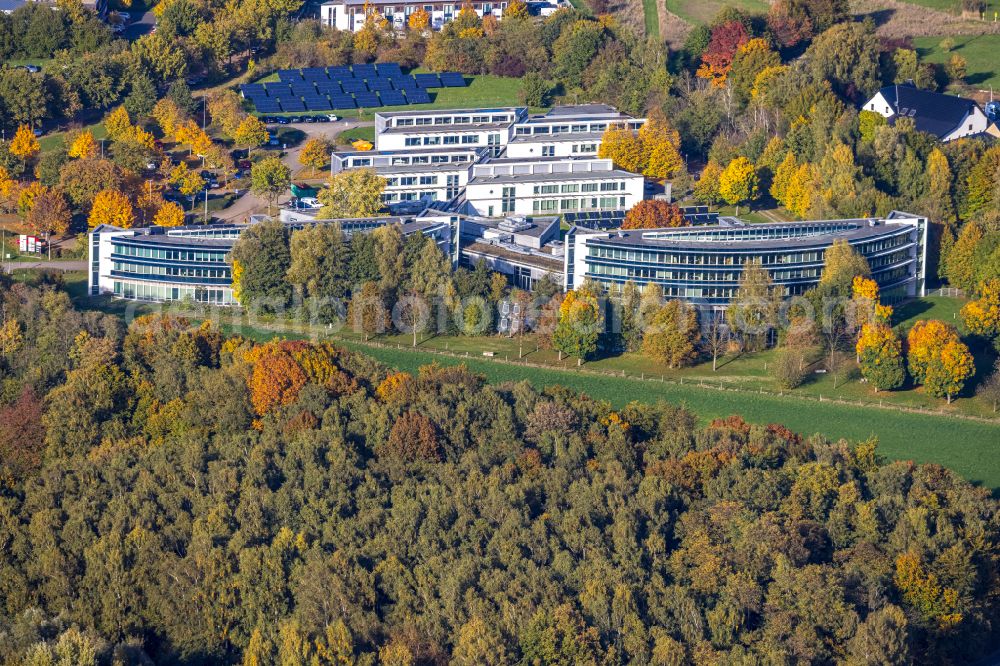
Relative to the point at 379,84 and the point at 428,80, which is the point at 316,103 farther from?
the point at 428,80

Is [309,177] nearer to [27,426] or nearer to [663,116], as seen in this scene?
[663,116]

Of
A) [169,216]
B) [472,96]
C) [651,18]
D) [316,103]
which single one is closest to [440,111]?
[472,96]

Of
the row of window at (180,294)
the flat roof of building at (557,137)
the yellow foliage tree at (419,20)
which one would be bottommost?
the row of window at (180,294)

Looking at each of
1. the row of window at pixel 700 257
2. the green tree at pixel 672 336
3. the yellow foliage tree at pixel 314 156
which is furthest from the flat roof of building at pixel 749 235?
the yellow foliage tree at pixel 314 156

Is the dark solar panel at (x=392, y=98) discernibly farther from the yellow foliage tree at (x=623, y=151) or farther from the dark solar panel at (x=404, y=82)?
the yellow foliage tree at (x=623, y=151)

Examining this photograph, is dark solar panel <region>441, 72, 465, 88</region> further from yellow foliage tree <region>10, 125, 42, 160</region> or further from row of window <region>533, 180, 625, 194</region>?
yellow foliage tree <region>10, 125, 42, 160</region>
